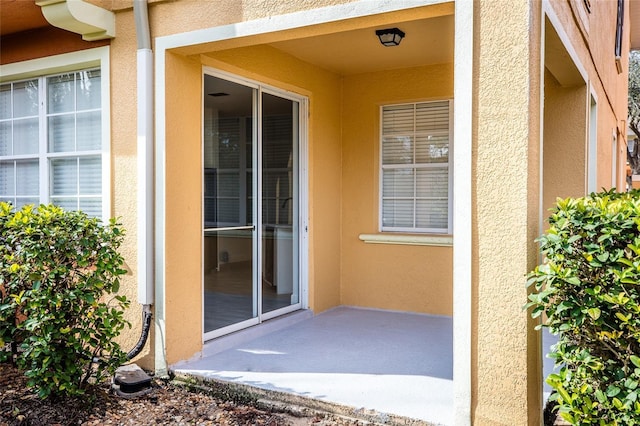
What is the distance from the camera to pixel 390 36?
18.9ft

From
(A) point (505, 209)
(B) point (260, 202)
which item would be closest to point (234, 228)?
(B) point (260, 202)

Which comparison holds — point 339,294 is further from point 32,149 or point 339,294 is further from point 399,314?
point 32,149

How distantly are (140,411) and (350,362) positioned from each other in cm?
196

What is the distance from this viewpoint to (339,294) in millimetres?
7938

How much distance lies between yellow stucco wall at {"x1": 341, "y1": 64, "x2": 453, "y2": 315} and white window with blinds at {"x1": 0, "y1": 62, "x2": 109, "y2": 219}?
345 centimetres

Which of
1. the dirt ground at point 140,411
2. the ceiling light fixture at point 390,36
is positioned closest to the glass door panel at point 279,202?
the ceiling light fixture at point 390,36

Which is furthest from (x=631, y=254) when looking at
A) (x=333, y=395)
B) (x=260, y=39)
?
(x=260, y=39)

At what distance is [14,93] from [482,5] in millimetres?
5386

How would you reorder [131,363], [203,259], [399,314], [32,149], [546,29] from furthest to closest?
1. [399,314]
2. [32,149]
3. [203,259]
4. [131,363]
5. [546,29]

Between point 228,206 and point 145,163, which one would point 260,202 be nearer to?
point 228,206

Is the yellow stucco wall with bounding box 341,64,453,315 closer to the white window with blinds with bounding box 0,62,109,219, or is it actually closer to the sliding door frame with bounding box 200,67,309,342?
the sliding door frame with bounding box 200,67,309,342

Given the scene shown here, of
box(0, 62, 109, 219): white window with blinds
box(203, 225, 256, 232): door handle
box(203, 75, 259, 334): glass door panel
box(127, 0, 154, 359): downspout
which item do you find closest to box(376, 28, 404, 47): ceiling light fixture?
box(203, 75, 259, 334): glass door panel

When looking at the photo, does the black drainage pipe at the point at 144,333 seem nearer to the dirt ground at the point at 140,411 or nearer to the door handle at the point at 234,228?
the dirt ground at the point at 140,411

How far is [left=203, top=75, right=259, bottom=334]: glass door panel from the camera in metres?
5.84
